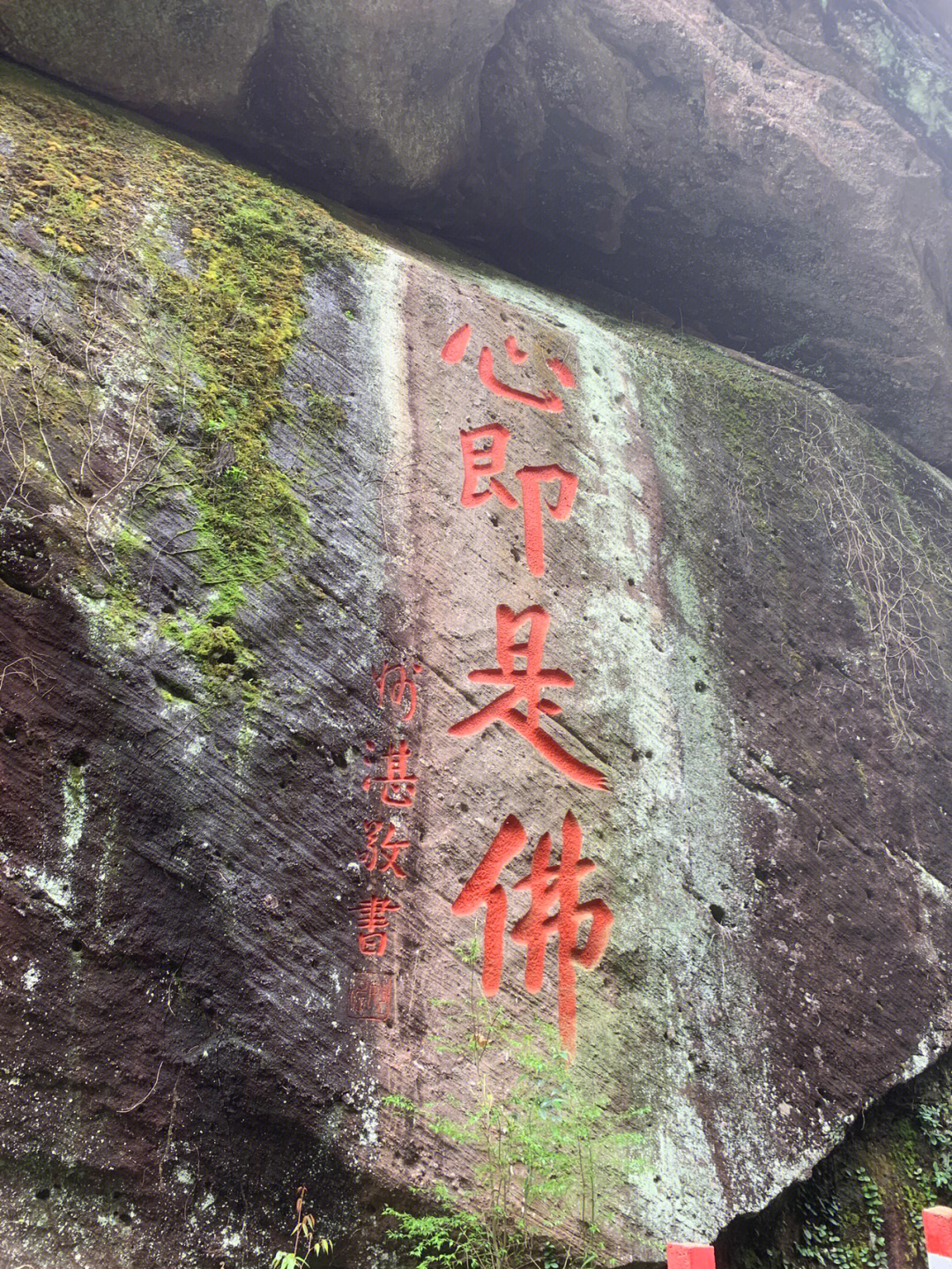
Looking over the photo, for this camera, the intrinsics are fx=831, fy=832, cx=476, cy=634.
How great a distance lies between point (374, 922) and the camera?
3.12 meters

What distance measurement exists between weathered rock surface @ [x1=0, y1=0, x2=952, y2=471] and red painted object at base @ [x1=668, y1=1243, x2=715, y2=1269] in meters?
5.57

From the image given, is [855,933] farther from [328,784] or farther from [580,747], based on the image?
[328,784]

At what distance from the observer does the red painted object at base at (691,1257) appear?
8.31 ft

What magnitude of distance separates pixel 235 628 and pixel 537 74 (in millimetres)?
4570

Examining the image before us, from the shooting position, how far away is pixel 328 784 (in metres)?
3.22

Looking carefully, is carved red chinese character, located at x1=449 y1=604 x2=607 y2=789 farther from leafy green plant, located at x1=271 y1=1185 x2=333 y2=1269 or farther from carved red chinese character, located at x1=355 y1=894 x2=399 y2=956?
leafy green plant, located at x1=271 y1=1185 x2=333 y2=1269

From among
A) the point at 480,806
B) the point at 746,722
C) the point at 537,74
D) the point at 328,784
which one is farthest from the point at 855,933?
the point at 537,74

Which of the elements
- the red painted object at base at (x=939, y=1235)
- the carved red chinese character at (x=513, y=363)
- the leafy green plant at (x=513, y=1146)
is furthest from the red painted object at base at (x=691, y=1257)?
the carved red chinese character at (x=513, y=363)

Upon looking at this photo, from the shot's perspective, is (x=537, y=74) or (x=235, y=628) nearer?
(x=235, y=628)

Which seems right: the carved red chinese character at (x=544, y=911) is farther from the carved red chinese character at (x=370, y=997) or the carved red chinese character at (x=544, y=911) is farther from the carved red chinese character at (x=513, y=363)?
the carved red chinese character at (x=513, y=363)

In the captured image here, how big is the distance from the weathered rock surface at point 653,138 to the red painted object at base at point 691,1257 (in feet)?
18.3

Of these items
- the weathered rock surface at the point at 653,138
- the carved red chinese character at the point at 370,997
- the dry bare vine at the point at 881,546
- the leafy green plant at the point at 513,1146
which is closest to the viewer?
the leafy green plant at the point at 513,1146

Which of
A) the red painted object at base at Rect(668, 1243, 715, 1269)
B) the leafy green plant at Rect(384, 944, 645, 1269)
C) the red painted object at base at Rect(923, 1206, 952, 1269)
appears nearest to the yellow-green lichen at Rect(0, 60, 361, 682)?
the leafy green plant at Rect(384, 944, 645, 1269)

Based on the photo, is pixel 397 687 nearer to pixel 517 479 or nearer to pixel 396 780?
pixel 396 780
